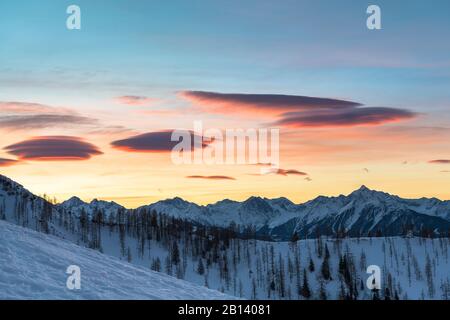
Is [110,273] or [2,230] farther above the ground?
[2,230]

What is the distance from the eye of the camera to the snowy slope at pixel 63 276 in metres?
18.9

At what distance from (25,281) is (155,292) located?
16.3 feet

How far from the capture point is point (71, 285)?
1973 cm

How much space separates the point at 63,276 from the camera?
2111 cm

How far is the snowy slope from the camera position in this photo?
18.9 meters
